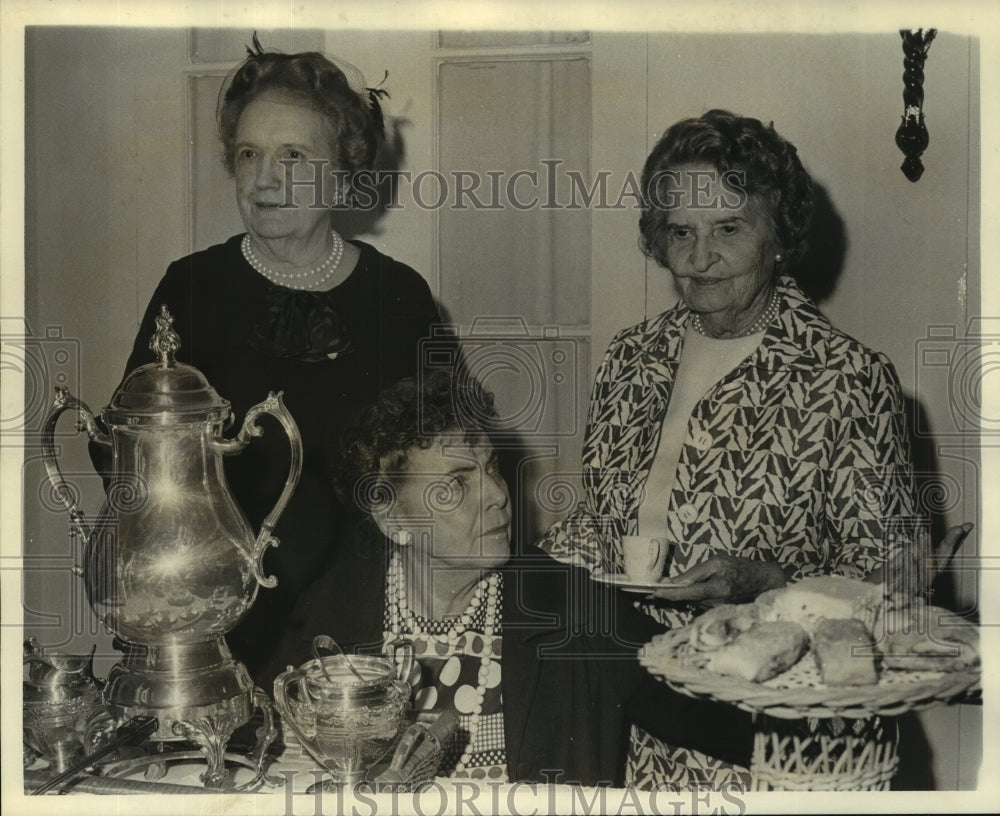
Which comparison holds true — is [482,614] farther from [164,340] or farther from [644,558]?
[164,340]

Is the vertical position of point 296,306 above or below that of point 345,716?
above

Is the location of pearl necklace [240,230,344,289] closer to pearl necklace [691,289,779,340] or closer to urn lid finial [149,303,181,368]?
urn lid finial [149,303,181,368]

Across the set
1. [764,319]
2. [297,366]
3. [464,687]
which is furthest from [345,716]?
[764,319]

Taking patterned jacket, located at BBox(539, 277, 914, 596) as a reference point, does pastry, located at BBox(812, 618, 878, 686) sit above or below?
below

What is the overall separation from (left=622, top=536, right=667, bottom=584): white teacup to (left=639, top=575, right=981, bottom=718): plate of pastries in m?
0.10

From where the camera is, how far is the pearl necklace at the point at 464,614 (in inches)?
67.6

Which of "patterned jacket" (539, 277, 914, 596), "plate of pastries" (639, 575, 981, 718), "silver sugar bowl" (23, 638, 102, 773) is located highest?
"patterned jacket" (539, 277, 914, 596)

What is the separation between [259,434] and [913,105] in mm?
1154

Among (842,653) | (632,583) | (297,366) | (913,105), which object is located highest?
(913,105)

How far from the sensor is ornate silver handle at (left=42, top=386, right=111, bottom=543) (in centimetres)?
166

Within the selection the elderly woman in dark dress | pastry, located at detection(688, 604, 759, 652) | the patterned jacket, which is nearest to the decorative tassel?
the elderly woman in dark dress

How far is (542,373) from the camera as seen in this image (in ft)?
5.65

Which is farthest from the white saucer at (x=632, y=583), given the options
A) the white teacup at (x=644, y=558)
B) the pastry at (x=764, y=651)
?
the pastry at (x=764, y=651)

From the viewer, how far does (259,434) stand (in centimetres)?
167
